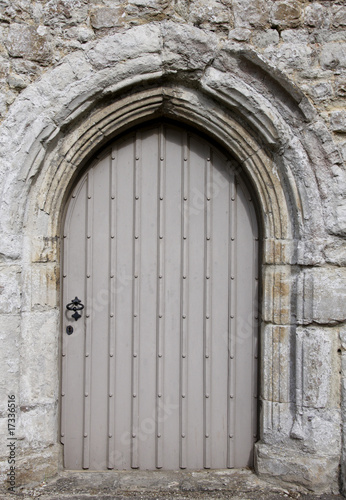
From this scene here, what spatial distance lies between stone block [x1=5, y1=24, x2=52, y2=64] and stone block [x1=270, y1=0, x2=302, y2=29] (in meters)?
1.31

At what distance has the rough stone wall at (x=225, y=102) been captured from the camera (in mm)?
2783

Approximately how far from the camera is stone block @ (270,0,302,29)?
2844 millimetres

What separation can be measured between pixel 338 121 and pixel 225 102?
66 centimetres

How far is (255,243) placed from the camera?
3146 millimetres

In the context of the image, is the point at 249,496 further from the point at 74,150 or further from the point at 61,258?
the point at 74,150

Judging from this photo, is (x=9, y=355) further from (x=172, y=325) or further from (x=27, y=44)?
(x=27, y=44)

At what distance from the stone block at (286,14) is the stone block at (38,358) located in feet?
7.01

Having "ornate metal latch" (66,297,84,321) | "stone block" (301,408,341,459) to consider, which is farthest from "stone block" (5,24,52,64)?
"stone block" (301,408,341,459)

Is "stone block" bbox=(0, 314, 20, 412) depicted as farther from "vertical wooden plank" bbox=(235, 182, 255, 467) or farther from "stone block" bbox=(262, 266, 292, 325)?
"stone block" bbox=(262, 266, 292, 325)

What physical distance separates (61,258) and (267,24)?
186 centimetres

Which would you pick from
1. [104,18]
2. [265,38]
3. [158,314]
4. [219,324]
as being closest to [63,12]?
[104,18]

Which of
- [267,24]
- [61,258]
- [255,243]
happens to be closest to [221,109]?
[267,24]
